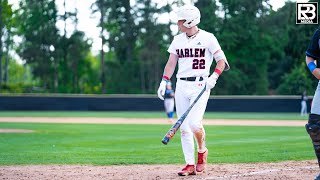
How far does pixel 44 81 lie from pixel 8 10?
1151 centimetres

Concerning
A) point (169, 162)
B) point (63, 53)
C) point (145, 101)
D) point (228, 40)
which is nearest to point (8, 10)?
point (63, 53)

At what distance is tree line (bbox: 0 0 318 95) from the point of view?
2564 inches

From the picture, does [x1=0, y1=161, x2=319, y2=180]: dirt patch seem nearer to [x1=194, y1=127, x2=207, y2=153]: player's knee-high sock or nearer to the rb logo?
[x1=194, y1=127, x2=207, y2=153]: player's knee-high sock

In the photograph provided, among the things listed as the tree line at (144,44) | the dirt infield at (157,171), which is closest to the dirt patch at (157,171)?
the dirt infield at (157,171)

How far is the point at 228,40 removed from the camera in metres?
64.5

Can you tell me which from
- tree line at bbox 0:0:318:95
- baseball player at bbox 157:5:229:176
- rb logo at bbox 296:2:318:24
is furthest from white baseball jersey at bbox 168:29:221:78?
tree line at bbox 0:0:318:95

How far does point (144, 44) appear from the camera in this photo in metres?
73.1

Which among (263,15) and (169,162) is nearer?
(169,162)

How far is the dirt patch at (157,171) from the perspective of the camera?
30.2 feet

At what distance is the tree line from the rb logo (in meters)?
5.70

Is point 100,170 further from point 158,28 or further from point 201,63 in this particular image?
point 158,28

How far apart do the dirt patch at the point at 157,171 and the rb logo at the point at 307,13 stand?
3223 centimetres

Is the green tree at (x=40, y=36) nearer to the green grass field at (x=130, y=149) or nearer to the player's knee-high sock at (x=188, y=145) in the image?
the green grass field at (x=130, y=149)

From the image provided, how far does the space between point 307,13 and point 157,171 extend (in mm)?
40395
